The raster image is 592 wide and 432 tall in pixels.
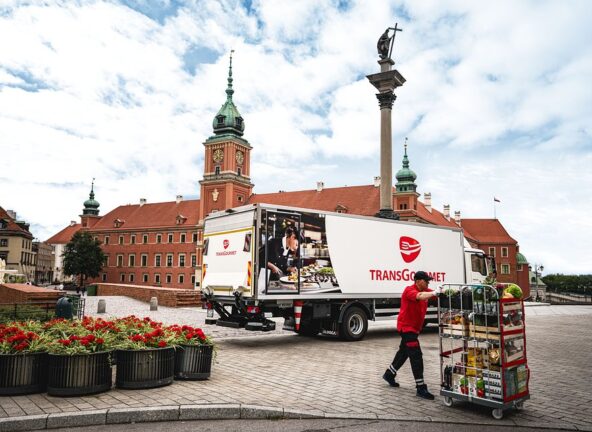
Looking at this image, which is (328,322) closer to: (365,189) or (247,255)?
(247,255)

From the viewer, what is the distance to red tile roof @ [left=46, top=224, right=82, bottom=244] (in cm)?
10700

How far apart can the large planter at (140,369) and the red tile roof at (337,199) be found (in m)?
54.5

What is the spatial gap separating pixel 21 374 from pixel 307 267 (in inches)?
290

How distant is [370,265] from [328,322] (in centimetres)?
202

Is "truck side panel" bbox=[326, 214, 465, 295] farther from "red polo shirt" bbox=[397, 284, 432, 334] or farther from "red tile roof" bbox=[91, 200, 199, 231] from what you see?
"red tile roof" bbox=[91, 200, 199, 231]

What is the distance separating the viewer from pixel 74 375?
6.35m

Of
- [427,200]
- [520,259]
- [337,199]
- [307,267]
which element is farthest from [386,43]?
[520,259]

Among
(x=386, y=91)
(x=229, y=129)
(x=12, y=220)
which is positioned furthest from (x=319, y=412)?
(x=12, y=220)

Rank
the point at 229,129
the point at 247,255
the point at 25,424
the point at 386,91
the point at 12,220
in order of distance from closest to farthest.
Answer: the point at 25,424 → the point at 247,255 → the point at 386,91 → the point at 229,129 → the point at 12,220

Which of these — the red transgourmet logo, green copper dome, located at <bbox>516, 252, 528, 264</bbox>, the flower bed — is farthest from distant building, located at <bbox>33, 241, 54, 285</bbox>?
the flower bed

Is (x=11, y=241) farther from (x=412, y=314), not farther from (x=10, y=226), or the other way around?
(x=412, y=314)

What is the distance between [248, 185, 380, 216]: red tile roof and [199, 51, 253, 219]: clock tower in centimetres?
329

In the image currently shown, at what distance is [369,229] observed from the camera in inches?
560

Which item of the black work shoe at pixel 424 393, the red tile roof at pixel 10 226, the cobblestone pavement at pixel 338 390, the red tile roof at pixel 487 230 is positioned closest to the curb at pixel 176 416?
the cobblestone pavement at pixel 338 390
